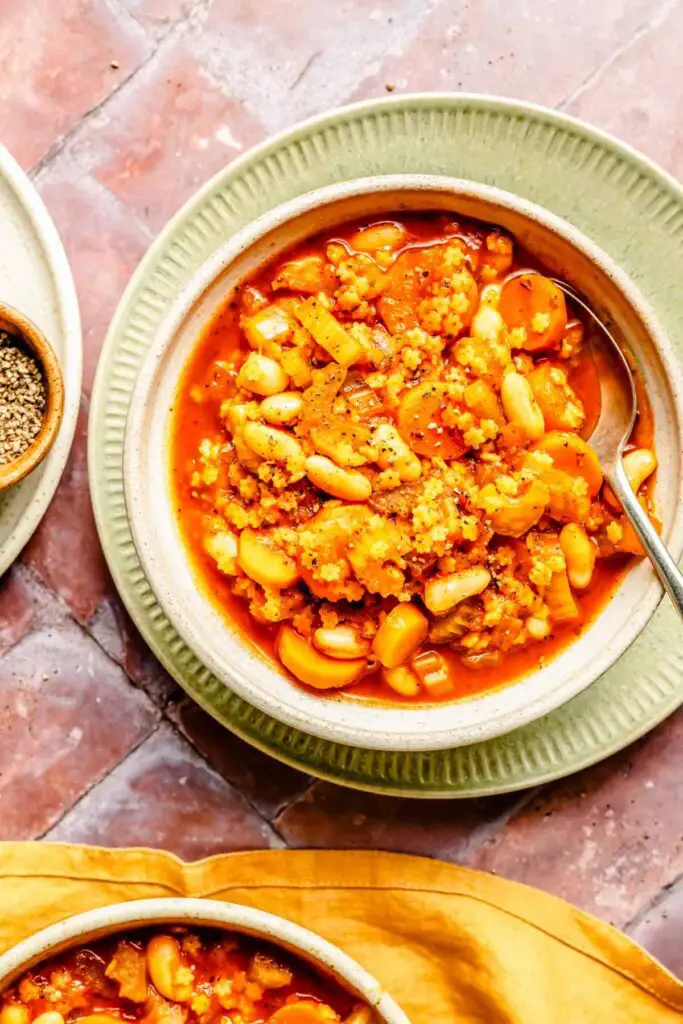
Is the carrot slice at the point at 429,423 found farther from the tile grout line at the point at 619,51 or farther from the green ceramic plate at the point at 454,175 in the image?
the tile grout line at the point at 619,51

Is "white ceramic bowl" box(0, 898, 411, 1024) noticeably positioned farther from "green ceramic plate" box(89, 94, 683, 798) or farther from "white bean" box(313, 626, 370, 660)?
"white bean" box(313, 626, 370, 660)

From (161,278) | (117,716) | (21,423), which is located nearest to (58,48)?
(161,278)

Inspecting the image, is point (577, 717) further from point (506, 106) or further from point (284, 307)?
point (506, 106)

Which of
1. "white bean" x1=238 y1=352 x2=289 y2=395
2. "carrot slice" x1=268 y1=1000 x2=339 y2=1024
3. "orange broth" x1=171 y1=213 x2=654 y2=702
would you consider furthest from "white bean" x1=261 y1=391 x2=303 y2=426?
"carrot slice" x1=268 y1=1000 x2=339 y2=1024

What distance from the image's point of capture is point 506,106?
6.89 ft

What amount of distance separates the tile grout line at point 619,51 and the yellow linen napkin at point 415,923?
1.72m

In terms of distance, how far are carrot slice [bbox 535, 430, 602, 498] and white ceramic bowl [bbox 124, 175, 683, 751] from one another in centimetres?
14

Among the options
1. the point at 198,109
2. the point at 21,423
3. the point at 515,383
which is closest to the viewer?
the point at 515,383

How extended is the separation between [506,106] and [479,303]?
15.7 inches

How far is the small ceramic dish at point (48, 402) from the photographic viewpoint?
2.13 m

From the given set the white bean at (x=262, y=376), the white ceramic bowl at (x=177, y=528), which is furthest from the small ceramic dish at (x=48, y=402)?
the white bean at (x=262, y=376)

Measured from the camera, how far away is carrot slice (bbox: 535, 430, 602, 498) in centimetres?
198

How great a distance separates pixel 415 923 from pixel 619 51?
1.95m

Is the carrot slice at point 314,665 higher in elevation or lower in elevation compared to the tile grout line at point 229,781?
higher
